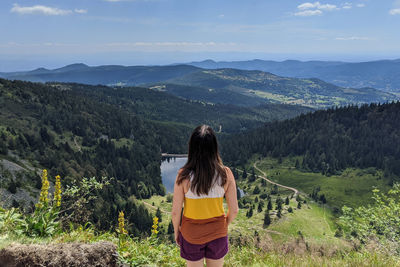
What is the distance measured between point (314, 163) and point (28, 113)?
192174mm

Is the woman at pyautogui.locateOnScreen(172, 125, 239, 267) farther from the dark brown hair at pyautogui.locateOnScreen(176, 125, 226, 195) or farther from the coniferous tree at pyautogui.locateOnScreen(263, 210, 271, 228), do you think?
the coniferous tree at pyautogui.locateOnScreen(263, 210, 271, 228)

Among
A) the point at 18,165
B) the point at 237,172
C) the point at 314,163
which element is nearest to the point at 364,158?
the point at 314,163

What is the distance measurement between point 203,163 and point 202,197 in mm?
722

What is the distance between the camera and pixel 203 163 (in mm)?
5441

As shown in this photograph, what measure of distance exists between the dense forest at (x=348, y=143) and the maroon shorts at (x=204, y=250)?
166 m

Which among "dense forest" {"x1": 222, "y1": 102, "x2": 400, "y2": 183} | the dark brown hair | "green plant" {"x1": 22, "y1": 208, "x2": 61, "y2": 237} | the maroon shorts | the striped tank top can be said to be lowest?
"dense forest" {"x1": 222, "y1": 102, "x2": 400, "y2": 183}

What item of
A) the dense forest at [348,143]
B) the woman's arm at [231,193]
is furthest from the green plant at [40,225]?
the dense forest at [348,143]

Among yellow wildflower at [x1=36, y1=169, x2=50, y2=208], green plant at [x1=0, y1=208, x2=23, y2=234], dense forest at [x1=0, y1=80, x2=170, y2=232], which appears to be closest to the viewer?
green plant at [x1=0, y1=208, x2=23, y2=234]

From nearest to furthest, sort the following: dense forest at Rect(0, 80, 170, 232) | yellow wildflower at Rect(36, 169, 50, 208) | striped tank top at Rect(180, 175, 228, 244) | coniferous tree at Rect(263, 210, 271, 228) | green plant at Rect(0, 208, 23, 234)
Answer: striped tank top at Rect(180, 175, 228, 244), green plant at Rect(0, 208, 23, 234), yellow wildflower at Rect(36, 169, 50, 208), coniferous tree at Rect(263, 210, 271, 228), dense forest at Rect(0, 80, 170, 232)

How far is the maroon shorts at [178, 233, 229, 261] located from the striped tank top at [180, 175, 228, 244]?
13cm

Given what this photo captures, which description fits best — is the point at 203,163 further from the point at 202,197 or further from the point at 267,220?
the point at 267,220

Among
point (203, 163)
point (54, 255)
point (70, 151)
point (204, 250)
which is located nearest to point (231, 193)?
point (203, 163)

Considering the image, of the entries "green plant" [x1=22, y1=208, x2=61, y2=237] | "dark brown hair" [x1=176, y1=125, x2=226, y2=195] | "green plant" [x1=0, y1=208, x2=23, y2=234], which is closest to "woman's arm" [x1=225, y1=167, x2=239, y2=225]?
"dark brown hair" [x1=176, y1=125, x2=226, y2=195]

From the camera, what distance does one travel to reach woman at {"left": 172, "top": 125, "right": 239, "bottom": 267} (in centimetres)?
541
